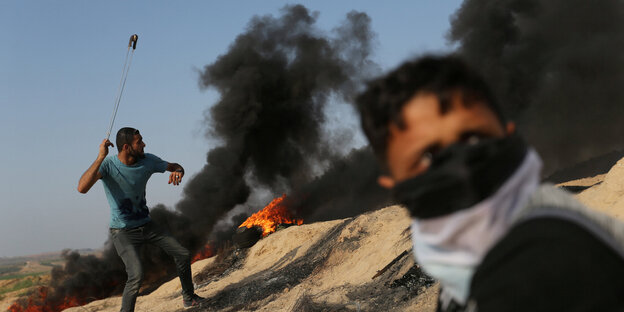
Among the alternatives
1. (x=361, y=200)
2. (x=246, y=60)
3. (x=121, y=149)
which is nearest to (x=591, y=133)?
(x=361, y=200)

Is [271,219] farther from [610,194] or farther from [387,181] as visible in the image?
[387,181]

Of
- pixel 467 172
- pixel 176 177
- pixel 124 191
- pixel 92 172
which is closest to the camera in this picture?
pixel 467 172

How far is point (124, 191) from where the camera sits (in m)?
6.32

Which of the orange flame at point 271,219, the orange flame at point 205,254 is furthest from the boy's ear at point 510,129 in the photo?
the orange flame at point 205,254

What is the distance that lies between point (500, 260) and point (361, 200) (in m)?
25.3

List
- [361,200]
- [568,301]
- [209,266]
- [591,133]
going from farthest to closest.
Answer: [361,200]
[591,133]
[209,266]
[568,301]

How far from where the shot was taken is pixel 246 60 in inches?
1043

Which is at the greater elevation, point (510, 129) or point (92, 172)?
point (92, 172)

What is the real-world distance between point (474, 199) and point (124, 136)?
6.11 metres

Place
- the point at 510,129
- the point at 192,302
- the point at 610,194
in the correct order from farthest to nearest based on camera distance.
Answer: the point at 192,302 → the point at 610,194 → the point at 510,129

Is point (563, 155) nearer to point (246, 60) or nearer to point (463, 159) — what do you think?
point (246, 60)

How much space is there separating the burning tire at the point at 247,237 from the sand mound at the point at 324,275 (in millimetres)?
355

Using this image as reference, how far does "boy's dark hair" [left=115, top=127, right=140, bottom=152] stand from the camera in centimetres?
641

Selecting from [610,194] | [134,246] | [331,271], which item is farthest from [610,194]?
[134,246]
